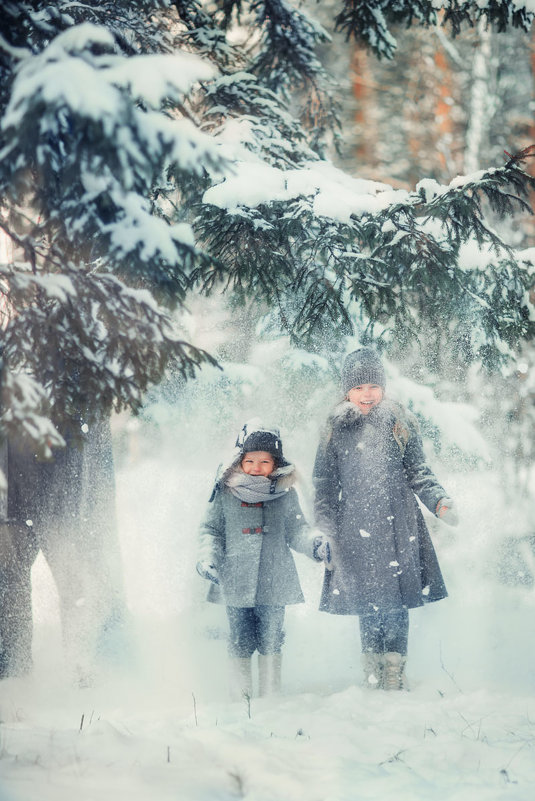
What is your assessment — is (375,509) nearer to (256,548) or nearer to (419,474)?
(419,474)

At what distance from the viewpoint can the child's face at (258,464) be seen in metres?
4.13

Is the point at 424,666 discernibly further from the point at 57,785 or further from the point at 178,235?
the point at 178,235

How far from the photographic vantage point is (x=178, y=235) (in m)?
3.25

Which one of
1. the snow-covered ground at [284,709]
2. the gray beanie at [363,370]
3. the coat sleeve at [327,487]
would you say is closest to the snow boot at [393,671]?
the snow-covered ground at [284,709]

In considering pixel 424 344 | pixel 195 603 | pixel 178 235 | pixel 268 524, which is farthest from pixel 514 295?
pixel 195 603

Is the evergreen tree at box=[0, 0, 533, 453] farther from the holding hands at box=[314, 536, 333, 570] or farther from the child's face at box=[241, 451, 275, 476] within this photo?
the holding hands at box=[314, 536, 333, 570]

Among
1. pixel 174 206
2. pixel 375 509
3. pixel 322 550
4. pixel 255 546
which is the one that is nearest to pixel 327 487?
pixel 375 509

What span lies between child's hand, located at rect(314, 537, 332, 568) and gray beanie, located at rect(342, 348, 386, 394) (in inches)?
40.8

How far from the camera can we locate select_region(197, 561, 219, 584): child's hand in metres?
3.89

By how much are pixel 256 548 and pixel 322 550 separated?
43 centimetres

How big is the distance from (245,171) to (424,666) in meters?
3.80

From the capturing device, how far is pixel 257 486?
405 cm

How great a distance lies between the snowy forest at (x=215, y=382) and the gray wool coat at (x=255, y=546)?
9.5 inches

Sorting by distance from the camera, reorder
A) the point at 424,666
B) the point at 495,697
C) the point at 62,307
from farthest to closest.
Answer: the point at 424,666 → the point at 495,697 → the point at 62,307
